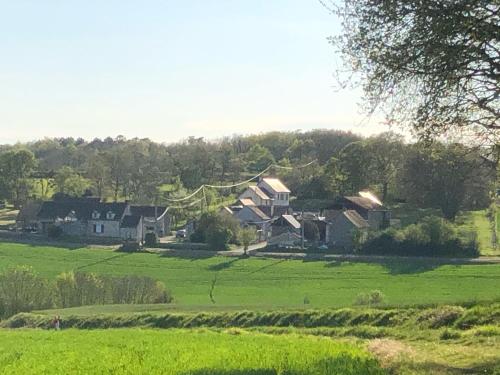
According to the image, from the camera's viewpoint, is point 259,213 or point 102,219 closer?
point 259,213

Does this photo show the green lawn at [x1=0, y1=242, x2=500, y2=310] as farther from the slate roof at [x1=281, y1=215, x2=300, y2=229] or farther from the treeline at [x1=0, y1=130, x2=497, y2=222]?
the treeline at [x1=0, y1=130, x2=497, y2=222]

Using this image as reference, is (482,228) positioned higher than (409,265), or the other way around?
(482,228)

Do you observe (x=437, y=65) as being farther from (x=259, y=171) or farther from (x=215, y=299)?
(x=259, y=171)

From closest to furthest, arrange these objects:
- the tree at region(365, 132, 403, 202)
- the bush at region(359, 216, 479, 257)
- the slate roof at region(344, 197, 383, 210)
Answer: the bush at region(359, 216, 479, 257) < the slate roof at region(344, 197, 383, 210) < the tree at region(365, 132, 403, 202)

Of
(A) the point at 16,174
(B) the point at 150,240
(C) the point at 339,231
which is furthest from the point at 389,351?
(A) the point at 16,174

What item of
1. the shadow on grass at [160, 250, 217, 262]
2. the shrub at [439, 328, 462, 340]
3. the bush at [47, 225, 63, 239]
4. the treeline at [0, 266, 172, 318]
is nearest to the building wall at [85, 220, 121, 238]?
the bush at [47, 225, 63, 239]

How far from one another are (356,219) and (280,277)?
81.7ft

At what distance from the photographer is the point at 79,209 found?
110 meters

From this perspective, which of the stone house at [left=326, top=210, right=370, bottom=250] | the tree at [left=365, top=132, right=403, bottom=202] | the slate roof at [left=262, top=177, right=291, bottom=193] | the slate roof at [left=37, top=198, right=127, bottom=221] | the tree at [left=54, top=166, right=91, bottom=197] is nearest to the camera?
the stone house at [left=326, top=210, right=370, bottom=250]

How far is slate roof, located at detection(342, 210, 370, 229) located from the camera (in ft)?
279

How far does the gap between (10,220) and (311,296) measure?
79093 mm

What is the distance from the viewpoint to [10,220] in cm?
11812

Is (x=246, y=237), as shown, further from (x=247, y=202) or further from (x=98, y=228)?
(x=98, y=228)

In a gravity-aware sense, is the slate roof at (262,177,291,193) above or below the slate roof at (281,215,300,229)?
above
